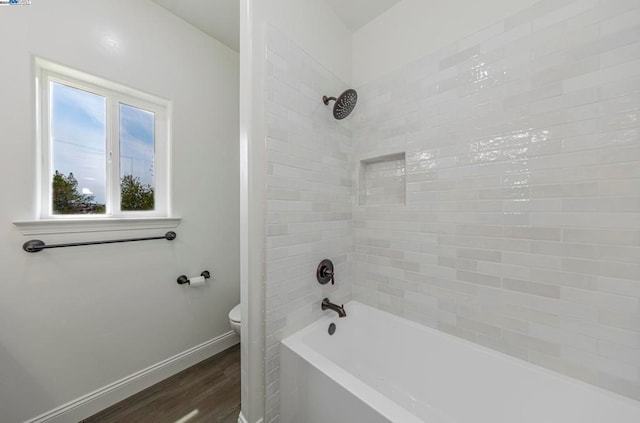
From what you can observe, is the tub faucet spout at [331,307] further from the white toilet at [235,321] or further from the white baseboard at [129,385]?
the white baseboard at [129,385]

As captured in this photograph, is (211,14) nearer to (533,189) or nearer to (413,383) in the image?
(533,189)

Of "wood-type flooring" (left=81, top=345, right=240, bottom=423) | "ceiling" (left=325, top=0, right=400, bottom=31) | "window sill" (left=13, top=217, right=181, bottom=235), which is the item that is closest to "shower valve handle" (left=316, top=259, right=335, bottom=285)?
"wood-type flooring" (left=81, top=345, right=240, bottom=423)

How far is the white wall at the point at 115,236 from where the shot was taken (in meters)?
1.14

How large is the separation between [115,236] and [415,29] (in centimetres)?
245

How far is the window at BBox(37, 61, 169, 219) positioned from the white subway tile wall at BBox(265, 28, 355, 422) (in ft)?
3.61

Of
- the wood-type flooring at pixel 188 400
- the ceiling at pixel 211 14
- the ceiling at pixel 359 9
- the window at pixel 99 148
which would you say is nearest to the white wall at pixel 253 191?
the wood-type flooring at pixel 188 400

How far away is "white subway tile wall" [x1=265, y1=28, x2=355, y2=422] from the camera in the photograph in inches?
47.8

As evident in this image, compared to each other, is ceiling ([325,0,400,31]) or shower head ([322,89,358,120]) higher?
ceiling ([325,0,400,31])

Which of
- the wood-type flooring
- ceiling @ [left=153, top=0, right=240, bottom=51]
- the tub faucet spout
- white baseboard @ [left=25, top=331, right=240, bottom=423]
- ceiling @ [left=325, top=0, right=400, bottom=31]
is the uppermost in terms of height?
ceiling @ [left=153, top=0, right=240, bottom=51]

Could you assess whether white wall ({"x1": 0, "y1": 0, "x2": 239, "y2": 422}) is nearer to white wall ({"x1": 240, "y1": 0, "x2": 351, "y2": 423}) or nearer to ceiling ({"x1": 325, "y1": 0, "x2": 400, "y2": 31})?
white wall ({"x1": 240, "y1": 0, "x2": 351, "y2": 423})

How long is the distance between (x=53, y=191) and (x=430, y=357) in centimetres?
255

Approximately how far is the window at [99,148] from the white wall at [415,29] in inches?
65.6

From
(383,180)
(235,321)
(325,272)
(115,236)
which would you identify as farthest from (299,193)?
(115,236)

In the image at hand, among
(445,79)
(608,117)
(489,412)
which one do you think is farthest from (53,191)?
(608,117)
